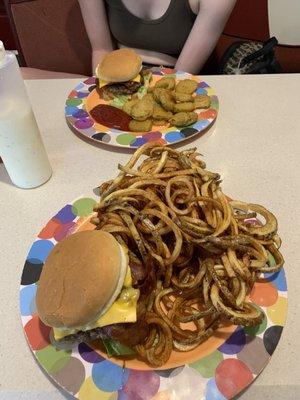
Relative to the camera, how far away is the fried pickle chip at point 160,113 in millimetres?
1374

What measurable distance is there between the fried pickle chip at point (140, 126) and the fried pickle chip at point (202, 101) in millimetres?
202

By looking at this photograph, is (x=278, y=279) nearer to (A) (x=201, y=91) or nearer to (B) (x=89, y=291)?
(B) (x=89, y=291)

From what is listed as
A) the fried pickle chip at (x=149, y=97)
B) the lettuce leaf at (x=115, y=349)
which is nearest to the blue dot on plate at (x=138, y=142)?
the fried pickle chip at (x=149, y=97)

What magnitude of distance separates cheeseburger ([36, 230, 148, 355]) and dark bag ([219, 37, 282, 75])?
4.45 feet

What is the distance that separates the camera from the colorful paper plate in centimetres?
129

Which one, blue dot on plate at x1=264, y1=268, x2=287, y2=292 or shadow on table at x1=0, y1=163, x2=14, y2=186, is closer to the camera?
blue dot on plate at x1=264, y1=268, x2=287, y2=292

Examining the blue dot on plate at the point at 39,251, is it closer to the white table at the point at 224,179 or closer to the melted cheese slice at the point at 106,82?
the white table at the point at 224,179

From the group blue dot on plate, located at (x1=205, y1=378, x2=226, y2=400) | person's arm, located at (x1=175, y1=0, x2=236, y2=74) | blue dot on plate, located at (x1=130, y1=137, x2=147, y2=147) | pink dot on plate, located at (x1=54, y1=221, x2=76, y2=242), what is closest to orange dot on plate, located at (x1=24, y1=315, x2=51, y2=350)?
pink dot on plate, located at (x1=54, y1=221, x2=76, y2=242)

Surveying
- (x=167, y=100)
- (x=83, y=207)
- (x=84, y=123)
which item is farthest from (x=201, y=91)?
(x=83, y=207)

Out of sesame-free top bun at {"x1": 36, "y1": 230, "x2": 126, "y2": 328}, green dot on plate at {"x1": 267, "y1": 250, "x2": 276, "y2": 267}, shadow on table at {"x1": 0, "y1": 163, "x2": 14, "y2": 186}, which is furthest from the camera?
shadow on table at {"x1": 0, "y1": 163, "x2": 14, "y2": 186}

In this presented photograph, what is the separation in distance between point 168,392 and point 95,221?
0.40m

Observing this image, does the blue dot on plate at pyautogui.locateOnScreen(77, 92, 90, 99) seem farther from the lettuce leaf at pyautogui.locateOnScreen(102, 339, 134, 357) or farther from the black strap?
the lettuce leaf at pyautogui.locateOnScreen(102, 339, 134, 357)

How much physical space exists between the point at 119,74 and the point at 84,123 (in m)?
0.28

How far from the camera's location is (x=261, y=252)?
854 mm
